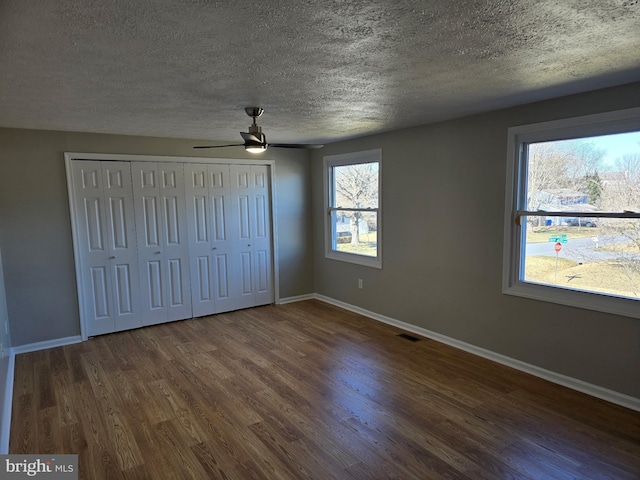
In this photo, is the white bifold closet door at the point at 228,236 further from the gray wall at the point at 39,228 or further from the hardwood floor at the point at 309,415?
the hardwood floor at the point at 309,415

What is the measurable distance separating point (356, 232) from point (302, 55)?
354 cm

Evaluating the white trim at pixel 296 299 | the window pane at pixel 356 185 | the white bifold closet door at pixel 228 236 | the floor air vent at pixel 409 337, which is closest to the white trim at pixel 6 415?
the white bifold closet door at pixel 228 236

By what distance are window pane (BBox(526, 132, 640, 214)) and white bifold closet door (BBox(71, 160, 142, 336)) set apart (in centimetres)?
436

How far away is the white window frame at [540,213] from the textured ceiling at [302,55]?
0.26 metres

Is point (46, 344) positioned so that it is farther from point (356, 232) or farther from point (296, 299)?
point (356, 232)

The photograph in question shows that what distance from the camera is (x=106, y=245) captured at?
4.57 meters

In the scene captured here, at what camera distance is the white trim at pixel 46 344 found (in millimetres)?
4133

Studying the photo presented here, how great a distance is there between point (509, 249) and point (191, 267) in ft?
12.5

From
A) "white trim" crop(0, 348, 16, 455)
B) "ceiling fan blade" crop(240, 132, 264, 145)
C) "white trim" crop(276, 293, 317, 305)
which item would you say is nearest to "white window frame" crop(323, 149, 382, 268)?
"white trim" crop(276, 293, 317, 305)

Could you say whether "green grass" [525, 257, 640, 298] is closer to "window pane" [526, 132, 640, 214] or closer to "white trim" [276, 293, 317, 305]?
"window pane" [526, 132, 640, 214]

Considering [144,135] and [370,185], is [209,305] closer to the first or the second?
[144,135]

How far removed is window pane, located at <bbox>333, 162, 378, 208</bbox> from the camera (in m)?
5.07

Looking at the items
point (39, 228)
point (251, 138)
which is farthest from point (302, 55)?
point (39, 228)

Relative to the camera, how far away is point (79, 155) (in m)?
4.30
